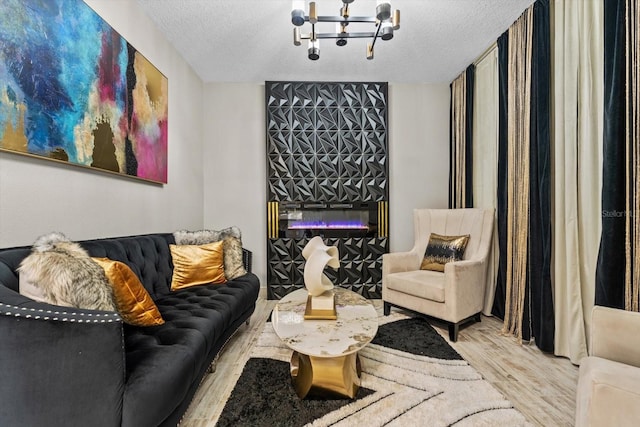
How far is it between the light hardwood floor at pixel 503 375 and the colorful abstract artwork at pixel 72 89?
156 centimetres

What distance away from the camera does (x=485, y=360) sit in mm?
2188

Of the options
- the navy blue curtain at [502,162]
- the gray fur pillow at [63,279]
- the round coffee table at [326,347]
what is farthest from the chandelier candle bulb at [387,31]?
the gray fur pillow at [63,279]

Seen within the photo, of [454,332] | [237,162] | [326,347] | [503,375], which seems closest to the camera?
[326,347]

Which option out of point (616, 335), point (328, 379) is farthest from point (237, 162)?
point (616, 335)

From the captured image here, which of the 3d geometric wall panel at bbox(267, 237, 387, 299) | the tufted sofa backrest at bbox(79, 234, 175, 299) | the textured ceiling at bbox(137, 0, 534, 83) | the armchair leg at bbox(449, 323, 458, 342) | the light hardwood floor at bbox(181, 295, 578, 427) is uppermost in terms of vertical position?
the textured ceiling at bbox(137, 0, 534, 83)

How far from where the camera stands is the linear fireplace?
3879 millimetres

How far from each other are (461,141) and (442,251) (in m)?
1.54

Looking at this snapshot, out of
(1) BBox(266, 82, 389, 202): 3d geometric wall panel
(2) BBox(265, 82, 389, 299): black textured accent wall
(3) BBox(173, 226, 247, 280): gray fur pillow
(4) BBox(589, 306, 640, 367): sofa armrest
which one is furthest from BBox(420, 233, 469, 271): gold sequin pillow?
(3) BBox(173, 226, 247, 280): gray fur pillow

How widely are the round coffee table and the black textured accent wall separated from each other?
6.35ft

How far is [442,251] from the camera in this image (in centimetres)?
308

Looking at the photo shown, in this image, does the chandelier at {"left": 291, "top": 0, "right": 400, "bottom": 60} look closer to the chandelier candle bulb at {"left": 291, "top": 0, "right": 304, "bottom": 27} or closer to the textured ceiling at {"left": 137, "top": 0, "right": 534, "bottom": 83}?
the chandelier candle bulb at {"left": 291, "top": 0, "right": 304, "bottom": 27}

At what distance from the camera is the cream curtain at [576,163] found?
2.02m

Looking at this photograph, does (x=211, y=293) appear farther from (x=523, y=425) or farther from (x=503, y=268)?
(x=503, y=268)

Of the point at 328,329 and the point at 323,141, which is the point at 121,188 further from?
the point at 323,141
